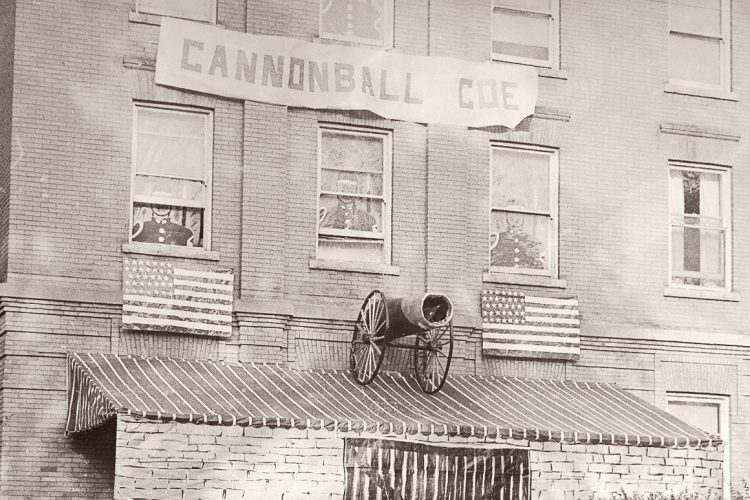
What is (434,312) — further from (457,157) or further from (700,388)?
(700,388)

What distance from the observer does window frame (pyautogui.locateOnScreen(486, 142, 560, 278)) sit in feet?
69.5

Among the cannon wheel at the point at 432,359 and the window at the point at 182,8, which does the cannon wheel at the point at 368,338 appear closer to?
the cannon wheel at the point at 432,359

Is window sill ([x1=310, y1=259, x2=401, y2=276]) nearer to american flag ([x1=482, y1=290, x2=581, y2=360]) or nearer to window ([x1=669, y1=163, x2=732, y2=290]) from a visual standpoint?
american flag ([x1=482, y1=290, x2=581, y2=360])

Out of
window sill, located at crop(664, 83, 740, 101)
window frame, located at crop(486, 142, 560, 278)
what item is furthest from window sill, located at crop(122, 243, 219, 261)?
window sill, located at crop(664, 83, 740, 101)

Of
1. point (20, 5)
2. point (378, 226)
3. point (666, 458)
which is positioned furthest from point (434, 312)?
point (20, 5)

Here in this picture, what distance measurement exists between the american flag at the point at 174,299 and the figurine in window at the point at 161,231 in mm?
458

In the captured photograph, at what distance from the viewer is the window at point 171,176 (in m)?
19.5

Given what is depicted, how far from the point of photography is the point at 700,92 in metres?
22.4

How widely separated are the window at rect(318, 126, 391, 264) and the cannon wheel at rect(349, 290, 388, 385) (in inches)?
45.0

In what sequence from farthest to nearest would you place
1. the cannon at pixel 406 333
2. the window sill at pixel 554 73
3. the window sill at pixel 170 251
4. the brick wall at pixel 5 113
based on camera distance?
the window sill at pixel 554 73, the window sill at pixel 170 251, the brick wall at pixel 5 113, the cannon at pixel 406 333

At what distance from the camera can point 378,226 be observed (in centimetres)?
2055

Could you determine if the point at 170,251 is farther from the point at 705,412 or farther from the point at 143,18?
the point at 705,412

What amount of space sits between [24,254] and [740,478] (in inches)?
419

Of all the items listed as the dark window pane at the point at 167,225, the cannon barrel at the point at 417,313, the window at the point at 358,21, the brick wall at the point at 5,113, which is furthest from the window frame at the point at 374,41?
the brick wall at the point at 5,113
